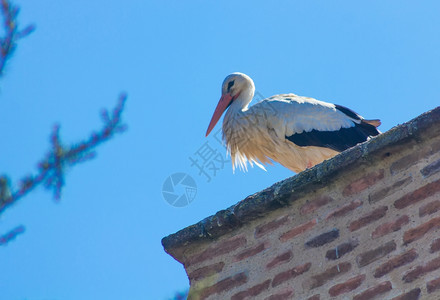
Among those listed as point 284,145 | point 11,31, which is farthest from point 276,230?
point 284,145

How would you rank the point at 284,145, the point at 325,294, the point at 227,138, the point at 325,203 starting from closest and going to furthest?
the point at 325,294 < the point at 325,203 < the point at 284,145 < the point at 227,138

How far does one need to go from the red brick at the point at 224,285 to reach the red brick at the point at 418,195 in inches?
34.1

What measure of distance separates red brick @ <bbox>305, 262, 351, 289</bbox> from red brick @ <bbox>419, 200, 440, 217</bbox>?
1.34 ft

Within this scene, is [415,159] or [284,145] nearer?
[415,159]

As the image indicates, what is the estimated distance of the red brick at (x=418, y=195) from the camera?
4.40m

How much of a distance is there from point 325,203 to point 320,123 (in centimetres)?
358

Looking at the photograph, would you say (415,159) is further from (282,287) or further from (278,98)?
(278,98)

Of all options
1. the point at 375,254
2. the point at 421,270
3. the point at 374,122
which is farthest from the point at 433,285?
the point at 374,122

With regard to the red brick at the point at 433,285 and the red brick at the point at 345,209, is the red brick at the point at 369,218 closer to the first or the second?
the red brick at the point at 345,209

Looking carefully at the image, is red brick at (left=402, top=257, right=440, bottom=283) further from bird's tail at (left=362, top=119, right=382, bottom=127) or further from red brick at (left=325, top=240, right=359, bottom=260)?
bird's tail at (left=362, top=119, right=382, bottom=127)

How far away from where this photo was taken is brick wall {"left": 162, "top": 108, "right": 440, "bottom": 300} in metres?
4.31

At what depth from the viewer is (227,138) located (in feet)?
29.0

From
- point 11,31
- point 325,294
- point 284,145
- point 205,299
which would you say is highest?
point 284,145

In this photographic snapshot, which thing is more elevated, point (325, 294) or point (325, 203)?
point (325, 203)
